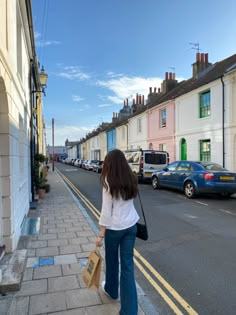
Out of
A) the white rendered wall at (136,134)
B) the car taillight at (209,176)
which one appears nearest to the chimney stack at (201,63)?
the white rendered wall at (136,134)

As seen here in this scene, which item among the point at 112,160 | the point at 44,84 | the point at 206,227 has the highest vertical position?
the point at 44,84

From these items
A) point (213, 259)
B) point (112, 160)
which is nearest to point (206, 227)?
point (213, 259)

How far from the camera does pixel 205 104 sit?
59.7 ft

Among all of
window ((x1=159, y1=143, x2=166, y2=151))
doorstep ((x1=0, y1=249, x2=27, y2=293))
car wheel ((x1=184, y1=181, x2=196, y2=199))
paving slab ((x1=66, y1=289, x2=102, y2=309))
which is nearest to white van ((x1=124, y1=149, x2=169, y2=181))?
window ((x1=159, y1=143, x2=166, y2=151))

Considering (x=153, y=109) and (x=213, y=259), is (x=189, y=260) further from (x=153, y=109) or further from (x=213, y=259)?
(x=153, y=109)

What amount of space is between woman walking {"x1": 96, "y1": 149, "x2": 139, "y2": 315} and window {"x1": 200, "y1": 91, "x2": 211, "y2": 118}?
1603cm

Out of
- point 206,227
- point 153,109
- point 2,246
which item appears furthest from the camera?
point 153,109

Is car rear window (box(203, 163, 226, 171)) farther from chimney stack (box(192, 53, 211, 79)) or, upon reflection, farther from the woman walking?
chimney stack (box(192, 53, 211, 79))

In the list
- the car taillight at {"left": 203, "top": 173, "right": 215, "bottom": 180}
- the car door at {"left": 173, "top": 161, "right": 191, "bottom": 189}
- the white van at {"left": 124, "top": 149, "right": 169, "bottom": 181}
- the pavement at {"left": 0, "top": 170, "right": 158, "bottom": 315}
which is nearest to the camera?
the pavement at {"left": 0, "top": 170, "right": 158, "bottom": 315}

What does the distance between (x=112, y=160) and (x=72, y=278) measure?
2.00 metres

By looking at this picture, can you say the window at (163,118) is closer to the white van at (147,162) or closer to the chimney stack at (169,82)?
the chimney stack at (169,82)

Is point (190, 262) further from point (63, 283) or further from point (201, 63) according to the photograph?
point (201, 63)

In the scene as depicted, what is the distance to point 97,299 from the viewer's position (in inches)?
133

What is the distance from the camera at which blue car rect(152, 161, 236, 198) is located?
11.2 meters
